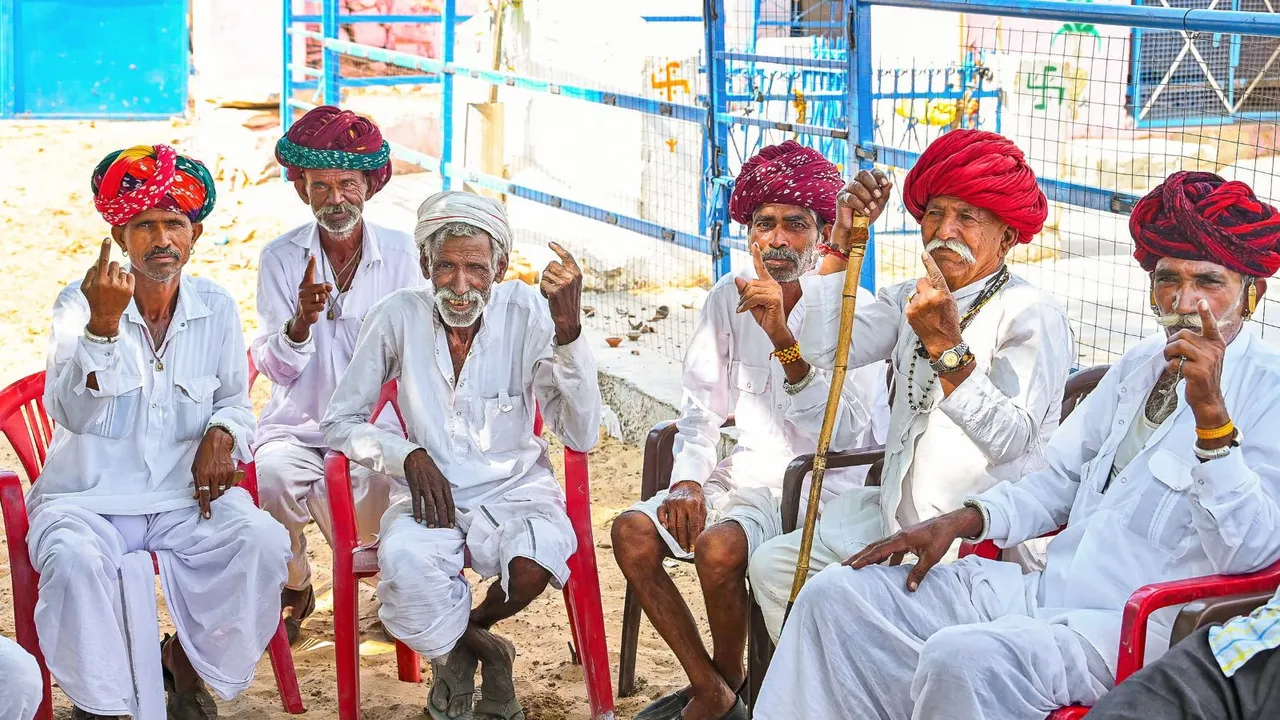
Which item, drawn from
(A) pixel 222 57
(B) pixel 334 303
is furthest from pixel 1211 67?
(B) pixel 334 303

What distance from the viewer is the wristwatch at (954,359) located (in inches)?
128

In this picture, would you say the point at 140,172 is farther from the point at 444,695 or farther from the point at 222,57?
the point at 222,57

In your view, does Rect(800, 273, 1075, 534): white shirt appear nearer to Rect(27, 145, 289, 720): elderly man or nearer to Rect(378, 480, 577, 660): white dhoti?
Rect(378, 480, 577, 660): white dhoti

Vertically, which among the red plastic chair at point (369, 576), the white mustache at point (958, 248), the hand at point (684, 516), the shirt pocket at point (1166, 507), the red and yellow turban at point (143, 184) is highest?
the red and yellow turban at point (143, 184)

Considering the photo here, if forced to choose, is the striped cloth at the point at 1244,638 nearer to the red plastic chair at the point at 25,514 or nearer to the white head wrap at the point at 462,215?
the white head wrap at the point at 462,215

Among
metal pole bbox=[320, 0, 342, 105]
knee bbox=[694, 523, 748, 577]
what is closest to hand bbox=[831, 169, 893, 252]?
knee bbox=[694, 523, 748, 577]

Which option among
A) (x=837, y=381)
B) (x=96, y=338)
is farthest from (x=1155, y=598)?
(x=96, y=338)

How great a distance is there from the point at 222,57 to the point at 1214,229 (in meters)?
11.9

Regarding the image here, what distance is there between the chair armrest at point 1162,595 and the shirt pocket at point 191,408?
2.68 metres

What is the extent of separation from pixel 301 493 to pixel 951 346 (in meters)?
2.34

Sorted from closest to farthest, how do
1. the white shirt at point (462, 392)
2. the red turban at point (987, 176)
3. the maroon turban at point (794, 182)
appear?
the red turban at point (987, 176) < the maroon turban at point (794, 182) < the white shirt at point (462, 392)

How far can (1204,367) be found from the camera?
2734 millimetres

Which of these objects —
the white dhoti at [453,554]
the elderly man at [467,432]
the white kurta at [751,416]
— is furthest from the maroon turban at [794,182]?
the white dhoti at [453,554]

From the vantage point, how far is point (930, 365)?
11.4ft
